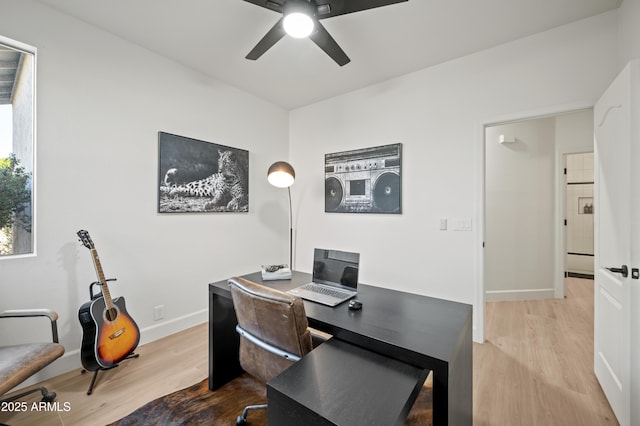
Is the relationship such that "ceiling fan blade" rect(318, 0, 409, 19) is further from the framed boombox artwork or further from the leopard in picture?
the leopard in picture

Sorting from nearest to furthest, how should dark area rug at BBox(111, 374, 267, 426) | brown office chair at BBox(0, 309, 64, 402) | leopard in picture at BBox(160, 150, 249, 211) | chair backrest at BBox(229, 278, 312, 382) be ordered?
chair backrest at BBox(229, 278, 312, 382), brown office chair at BBox(0, 309, 64, 402), dark area rug at BBox(111, 374, 267, 426), leopard in picture at BBox(160, 150, 249, 211)

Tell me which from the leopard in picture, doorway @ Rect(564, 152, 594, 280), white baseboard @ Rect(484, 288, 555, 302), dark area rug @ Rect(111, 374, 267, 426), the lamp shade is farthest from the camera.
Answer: doorway @ Rect(564, 152, 594, 280)

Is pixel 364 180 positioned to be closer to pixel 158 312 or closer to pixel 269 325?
pixel 269 325

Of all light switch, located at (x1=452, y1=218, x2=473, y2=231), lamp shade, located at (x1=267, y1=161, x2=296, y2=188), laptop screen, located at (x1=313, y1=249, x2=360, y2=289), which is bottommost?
laptop screen, located at (x1=313, y1=249, x2=360, y2=289)

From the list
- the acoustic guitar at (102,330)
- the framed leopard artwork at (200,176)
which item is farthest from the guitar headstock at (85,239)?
the framed leopard artwork at (200,176)

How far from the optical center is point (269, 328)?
4.07 ft

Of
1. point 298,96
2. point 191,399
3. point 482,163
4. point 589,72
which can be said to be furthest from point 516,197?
point 191,399

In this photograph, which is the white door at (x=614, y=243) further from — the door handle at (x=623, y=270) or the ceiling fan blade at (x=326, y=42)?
the ceiling fan blade at (x=326, y=42)

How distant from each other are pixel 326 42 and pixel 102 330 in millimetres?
2594

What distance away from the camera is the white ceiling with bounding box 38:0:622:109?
77.0 inches

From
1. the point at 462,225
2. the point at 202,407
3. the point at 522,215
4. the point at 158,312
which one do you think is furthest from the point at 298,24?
the point at 522,215

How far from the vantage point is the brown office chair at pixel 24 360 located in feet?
4.35

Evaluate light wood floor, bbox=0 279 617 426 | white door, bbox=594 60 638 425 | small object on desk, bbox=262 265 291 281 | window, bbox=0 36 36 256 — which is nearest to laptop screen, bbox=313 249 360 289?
small object on desk, bbox=262 265 291 281

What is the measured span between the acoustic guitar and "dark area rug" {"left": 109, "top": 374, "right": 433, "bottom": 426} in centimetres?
50
